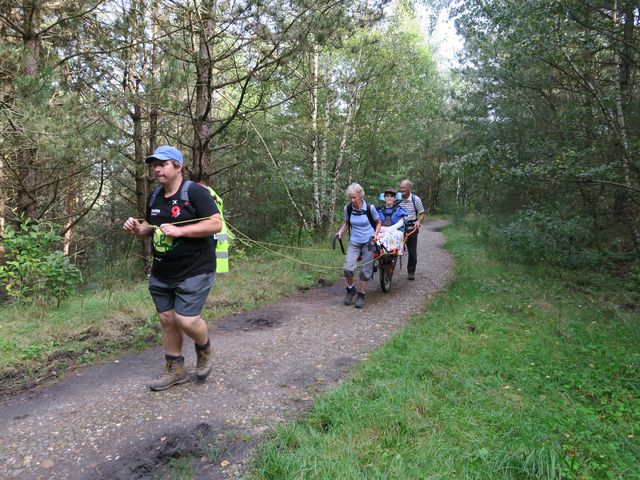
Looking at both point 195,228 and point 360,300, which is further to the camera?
point 360,300

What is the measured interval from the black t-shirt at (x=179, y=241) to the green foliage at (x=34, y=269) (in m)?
3.36

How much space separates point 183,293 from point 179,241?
0.46m

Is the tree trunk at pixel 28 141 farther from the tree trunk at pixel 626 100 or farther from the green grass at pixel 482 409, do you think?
the tree trunk at pixel 626 100

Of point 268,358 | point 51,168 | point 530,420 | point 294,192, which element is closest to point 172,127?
point 51,168

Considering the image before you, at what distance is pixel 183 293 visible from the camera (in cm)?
337

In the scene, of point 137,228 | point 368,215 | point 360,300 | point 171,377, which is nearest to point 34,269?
point 137,228

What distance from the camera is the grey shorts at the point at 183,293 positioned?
3.37 meters

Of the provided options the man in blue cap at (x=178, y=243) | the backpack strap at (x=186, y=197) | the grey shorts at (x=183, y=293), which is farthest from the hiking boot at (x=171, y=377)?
the backpack strap at (x=186, y=197)

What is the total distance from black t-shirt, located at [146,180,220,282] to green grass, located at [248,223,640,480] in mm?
1566

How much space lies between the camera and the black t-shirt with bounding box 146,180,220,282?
3.30 meters

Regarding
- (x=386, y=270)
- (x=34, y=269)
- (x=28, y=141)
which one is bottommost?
(x=386, y=270)

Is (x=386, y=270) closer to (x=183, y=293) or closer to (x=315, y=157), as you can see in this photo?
(x=183, y=293)

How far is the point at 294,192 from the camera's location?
1443cm

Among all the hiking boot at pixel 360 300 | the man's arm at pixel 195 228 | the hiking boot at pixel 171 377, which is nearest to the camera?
the man's arm at pixel 195 228
